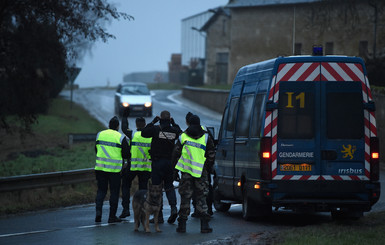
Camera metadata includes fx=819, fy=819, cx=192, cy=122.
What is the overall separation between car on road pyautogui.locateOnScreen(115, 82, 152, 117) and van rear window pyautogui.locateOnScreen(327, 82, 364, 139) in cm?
3013

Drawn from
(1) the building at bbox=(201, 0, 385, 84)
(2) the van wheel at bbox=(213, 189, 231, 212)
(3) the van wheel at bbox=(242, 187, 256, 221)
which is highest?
(1) the building at bbox=(201, 0, 385, 84)

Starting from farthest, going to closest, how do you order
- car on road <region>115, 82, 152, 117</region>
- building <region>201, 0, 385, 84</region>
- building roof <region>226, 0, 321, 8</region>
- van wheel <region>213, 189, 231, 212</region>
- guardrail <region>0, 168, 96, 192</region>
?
building roof <region>226, 0, 321, 8</region> → building <region>201, 0, 385, 84</region> → car on road <region>115, 82, 152, 117</region> → guardrail <region>0, 168, 96, 192</region> → van wheel <region>213, 189, 231, 212</region>

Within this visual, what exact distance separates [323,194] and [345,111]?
1.31 meters

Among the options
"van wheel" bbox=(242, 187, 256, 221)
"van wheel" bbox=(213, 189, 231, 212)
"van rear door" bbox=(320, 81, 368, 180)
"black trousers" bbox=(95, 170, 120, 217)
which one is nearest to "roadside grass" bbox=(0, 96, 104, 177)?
"van wheel" bbox=(213, 189, 231, 212)

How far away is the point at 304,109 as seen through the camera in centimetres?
1246

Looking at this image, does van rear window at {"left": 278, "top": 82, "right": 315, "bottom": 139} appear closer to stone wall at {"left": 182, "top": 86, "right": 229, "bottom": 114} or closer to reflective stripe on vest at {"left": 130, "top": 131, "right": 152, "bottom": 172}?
reflective stripe on vest at {"left": 130, "top": 131, "right": 152, "bottom": 172}

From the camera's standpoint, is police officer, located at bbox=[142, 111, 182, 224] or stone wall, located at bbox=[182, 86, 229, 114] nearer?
police officer, located at bbox=[142, 111, 182, 224]

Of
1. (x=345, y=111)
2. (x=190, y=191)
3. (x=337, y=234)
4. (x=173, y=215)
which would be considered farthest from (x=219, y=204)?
(x=337, y=234)

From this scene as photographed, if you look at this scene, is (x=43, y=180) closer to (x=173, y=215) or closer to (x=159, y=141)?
(x=173, y=215)

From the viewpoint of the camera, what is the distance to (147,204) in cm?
1220

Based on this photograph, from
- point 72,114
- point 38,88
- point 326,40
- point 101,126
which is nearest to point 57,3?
→ point 38,88

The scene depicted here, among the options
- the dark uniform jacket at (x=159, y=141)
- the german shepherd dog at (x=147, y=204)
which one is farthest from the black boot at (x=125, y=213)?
the german shepherd dog at (x=147, y=204)

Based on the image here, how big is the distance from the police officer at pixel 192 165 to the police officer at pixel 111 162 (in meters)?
1.69

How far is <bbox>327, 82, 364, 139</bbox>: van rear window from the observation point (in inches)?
489
